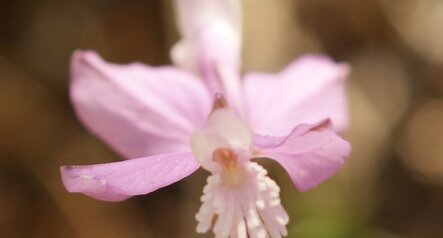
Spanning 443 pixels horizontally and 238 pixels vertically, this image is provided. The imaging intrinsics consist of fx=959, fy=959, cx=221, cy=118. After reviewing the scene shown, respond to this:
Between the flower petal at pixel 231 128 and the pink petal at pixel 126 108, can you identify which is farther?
the pink petal at pixel 126 108

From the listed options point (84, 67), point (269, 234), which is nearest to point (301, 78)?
point (84, 67)

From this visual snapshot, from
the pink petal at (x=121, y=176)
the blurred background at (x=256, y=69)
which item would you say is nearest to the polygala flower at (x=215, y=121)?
the pink petal at (x=121, y=176)

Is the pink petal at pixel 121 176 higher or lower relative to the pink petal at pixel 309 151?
higher

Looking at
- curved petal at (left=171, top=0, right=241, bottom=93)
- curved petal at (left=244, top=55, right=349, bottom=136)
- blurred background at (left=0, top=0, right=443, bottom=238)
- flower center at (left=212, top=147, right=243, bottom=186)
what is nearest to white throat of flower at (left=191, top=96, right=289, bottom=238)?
flower center at (left=212, top=147, right=243, bottom=186)

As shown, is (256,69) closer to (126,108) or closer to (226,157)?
(126,108)

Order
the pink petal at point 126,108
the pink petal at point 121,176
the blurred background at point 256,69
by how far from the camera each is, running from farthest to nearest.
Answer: the blurred background at point 256,69
the pink petal at point 126,108
the pink petal at point 121,176

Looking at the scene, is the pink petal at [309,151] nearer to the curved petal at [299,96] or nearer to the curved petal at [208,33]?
the curved petal at [299,96]

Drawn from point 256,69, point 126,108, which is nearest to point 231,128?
point 126,108
